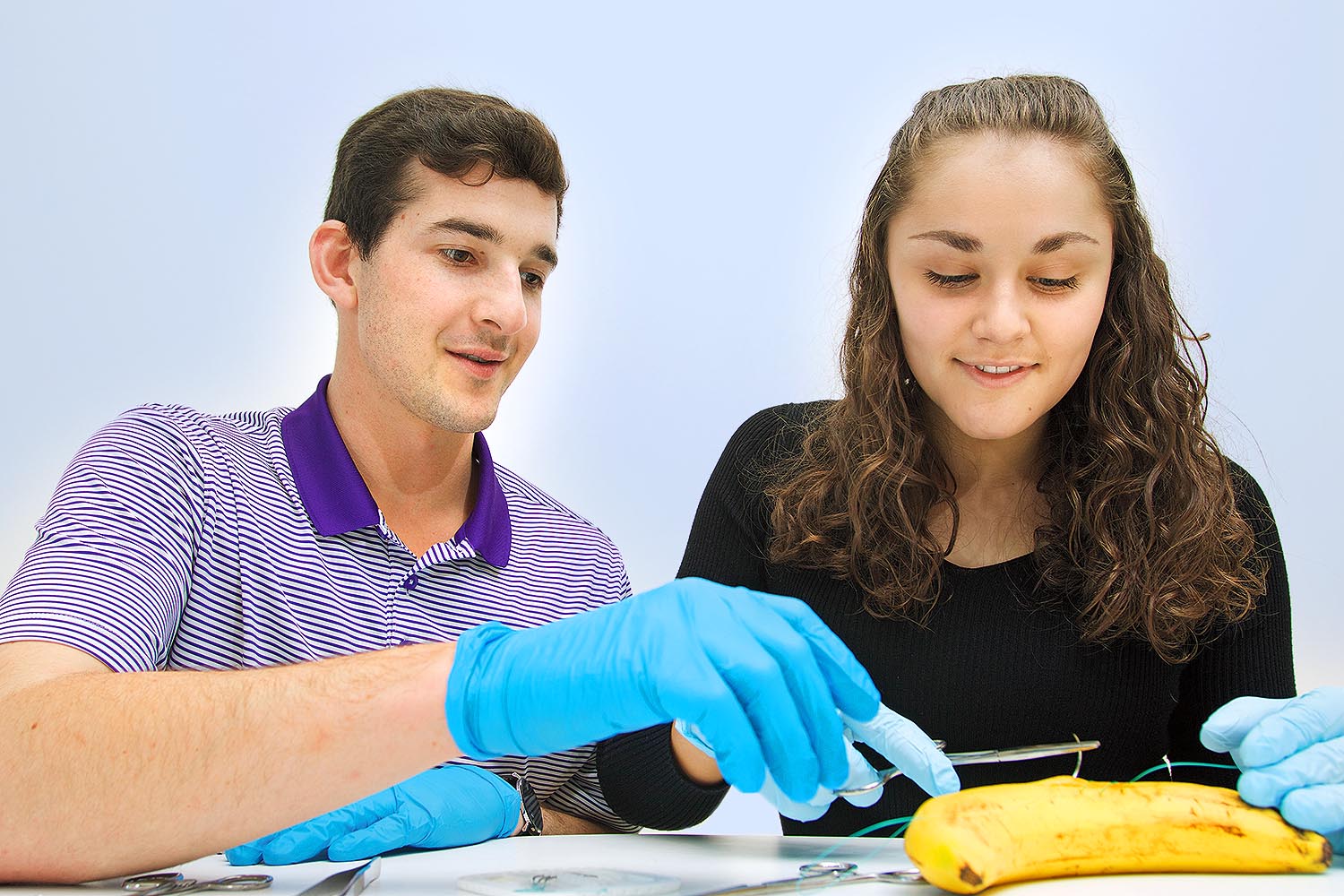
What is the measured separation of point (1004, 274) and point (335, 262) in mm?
961

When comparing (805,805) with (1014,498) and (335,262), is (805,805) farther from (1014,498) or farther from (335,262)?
(335,262)

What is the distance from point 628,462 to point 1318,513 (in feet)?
4.61

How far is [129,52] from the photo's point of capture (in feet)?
7.81

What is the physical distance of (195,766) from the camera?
0.99 meters

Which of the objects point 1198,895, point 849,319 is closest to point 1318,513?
point 849,319

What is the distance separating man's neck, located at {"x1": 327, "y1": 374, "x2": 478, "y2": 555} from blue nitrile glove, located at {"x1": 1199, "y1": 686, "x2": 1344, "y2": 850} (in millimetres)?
1010

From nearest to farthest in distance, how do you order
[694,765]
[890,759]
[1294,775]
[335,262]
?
1. [1294,775]
2. [890,759]
3. [694,765]
4. [335,262]

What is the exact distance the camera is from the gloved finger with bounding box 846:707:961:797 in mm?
1167

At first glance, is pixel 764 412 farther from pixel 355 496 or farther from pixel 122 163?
pixel 122 163

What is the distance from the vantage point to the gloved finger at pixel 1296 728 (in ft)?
3.66

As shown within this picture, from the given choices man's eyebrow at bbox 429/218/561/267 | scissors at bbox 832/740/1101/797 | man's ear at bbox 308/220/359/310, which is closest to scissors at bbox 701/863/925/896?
scissors at bbox 832/740/1101/797

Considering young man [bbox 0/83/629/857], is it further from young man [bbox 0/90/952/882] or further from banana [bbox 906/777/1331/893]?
banana [bbox 906/777/1331/893]

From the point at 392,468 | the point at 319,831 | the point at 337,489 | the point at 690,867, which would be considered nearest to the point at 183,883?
the point at 319,831

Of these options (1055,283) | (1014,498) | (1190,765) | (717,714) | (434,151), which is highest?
(434,151)
